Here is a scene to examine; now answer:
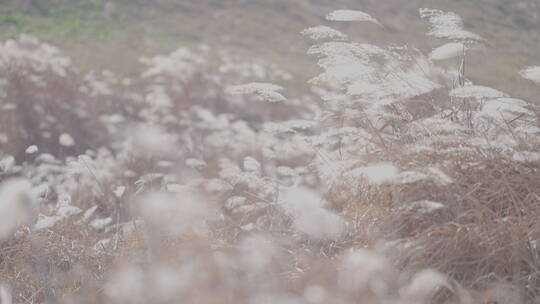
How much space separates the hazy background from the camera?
1084 centimetres

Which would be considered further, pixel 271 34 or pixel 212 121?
pixel 271 34

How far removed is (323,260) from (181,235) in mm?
727

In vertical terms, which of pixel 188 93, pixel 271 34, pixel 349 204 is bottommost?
pixel 271 34

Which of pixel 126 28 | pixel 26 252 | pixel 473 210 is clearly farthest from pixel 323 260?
pixel 126 28

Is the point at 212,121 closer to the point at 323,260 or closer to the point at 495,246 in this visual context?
the point at 323,260

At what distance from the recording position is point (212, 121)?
5766mm

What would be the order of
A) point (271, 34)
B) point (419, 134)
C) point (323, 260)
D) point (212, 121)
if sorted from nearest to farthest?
1. point (323, 260)
2. point (419, 134)
3. point (212, 121)
4. point (271, 34)

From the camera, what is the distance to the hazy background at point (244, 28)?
1084cm

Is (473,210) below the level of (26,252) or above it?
above

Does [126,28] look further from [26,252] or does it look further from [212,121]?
[26,252]

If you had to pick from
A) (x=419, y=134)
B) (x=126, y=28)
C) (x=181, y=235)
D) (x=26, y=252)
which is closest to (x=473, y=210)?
(x=419, y=134)

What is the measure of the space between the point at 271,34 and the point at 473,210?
44.5 feet

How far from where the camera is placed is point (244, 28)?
1534cm

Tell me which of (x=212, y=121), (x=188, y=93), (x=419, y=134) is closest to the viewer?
(x=419, y=134)
